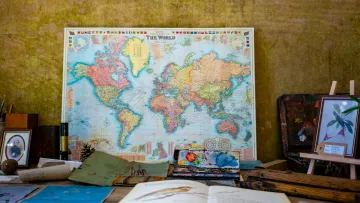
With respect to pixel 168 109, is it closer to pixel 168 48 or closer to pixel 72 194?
pixel 168 48

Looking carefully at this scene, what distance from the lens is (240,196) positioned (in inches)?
56.9

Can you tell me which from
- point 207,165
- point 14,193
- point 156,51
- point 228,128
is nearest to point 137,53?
point 156,51

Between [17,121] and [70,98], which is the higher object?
[70,98]

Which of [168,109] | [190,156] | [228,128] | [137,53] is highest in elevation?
[137,53]

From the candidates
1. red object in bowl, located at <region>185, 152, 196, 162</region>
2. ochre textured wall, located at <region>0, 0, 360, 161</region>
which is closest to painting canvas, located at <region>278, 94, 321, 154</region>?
ochre textured wall, located at <region>0, 0, 360, 161</region>

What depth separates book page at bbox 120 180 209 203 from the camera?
1.36 m

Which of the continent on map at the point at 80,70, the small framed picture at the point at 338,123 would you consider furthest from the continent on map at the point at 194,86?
the small framed picture at the point at 338,123

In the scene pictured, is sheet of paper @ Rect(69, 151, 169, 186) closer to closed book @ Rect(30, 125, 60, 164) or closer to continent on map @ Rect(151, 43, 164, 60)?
closed book @ Rect(30, 125, 60, 164)

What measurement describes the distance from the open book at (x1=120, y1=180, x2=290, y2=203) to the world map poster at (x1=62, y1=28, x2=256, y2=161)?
1.03 m

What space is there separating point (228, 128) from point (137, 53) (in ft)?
3.09

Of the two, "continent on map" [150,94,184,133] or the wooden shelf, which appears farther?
"continent on map" [150,94,184,133]

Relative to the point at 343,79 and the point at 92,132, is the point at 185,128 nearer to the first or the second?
the point at 92,132

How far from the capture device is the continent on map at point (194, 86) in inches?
104

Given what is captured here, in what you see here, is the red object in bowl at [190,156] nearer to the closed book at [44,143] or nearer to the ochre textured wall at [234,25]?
the ochre textured wall at [234,25]
